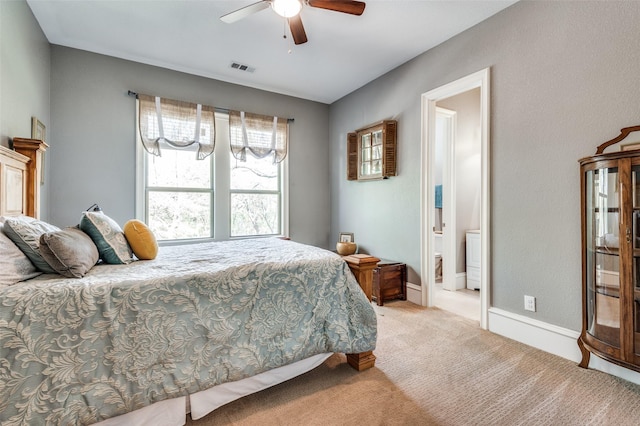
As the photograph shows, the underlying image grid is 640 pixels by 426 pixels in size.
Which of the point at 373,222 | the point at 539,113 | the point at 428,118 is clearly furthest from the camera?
the point at 373,222

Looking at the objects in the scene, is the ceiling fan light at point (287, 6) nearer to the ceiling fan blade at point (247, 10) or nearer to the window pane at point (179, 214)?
the ceiling fan blade at point (247, 10)

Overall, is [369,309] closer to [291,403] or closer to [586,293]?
Answer: [291,403]

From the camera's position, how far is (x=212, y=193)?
3.90 m

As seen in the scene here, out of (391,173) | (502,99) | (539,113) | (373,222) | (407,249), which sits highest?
(502,99)

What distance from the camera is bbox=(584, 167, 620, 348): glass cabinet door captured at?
1.75 metres

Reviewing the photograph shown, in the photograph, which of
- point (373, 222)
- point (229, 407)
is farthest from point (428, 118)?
point (229, 407)

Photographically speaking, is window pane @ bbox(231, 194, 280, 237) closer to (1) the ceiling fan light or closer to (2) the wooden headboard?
(2) the wooden headboard

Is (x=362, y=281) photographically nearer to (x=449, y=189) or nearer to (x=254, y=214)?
(x=449, y=189)

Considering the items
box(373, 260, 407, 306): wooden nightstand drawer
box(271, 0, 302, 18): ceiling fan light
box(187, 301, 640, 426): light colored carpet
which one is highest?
box(271, 0, 302, 18): ceiling fan light

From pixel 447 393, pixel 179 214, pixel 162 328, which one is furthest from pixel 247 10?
pixel 447 393

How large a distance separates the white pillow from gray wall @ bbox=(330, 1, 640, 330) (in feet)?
10.7

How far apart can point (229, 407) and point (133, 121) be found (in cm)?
330

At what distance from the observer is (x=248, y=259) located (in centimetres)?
183

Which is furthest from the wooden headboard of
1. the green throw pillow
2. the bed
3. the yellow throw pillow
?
the yellow throw pillow
